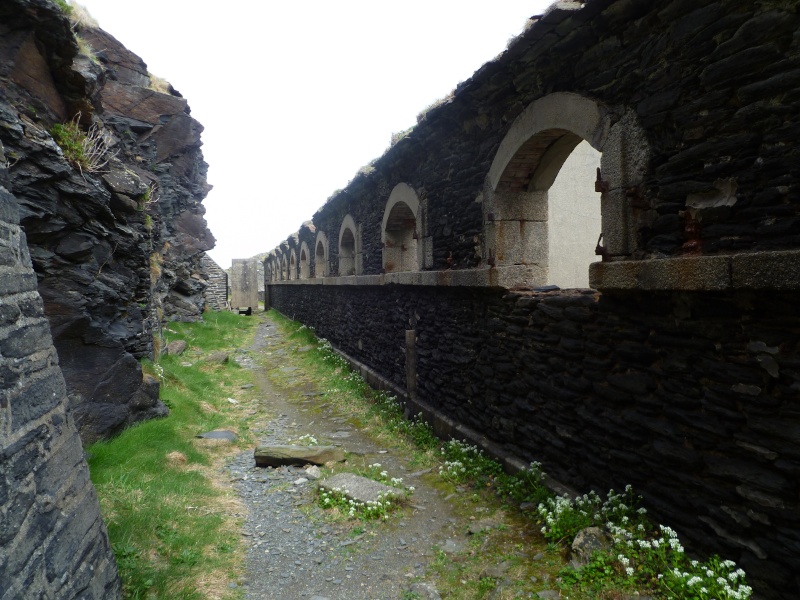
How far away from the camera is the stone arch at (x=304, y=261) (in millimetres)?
16125

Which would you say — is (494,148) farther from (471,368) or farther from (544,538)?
(544,538)

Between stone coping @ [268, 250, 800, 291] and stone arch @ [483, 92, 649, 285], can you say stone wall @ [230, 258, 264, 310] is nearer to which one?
stone arch @ [483, 92, 649, 285]

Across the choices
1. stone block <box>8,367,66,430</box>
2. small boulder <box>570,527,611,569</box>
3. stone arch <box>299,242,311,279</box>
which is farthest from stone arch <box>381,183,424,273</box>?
stone arch <box>299,242,311,279</box>

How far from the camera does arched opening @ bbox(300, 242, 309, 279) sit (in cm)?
1618

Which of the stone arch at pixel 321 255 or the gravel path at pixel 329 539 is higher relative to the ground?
the stone arch at pixel 321 255

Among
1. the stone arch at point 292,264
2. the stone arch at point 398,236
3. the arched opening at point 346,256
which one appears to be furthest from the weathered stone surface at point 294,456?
the stone arch at point 292,264

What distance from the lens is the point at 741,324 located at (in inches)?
103

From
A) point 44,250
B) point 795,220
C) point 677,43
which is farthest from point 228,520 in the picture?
point 677,43

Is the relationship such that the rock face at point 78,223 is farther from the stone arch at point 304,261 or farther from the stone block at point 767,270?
the stone arch at point 304,261

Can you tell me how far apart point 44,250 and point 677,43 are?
5123mm

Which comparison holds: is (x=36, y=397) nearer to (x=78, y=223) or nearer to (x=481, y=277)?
(x=78, y=223)

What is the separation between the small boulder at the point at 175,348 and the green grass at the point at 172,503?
8.19 feet

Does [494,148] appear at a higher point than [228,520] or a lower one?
higher

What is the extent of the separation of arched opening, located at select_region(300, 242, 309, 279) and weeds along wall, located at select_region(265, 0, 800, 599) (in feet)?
36.3
